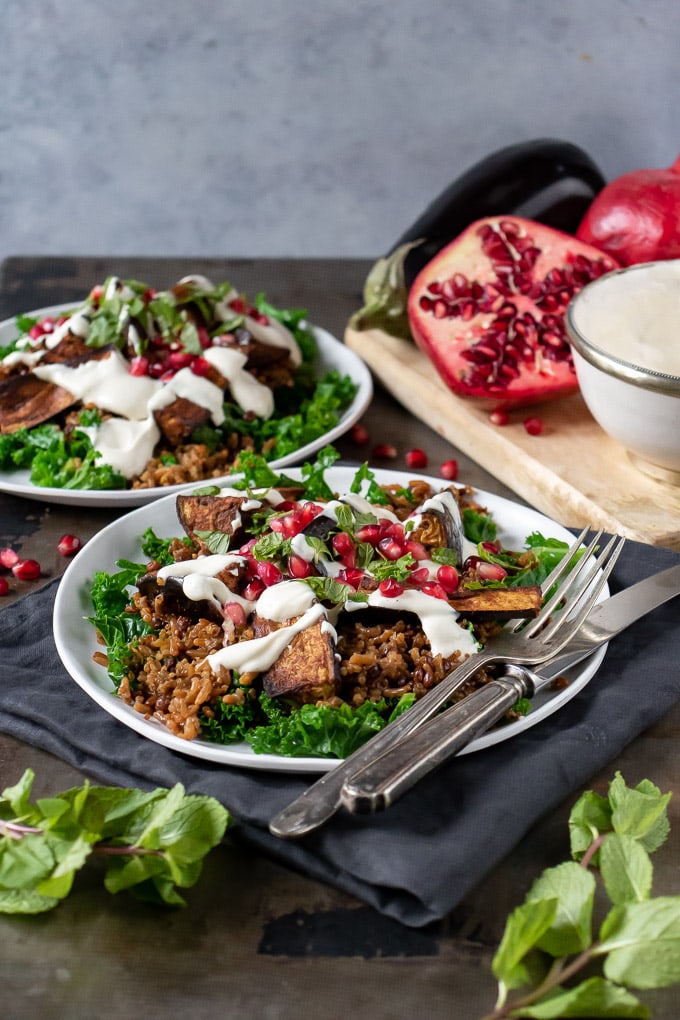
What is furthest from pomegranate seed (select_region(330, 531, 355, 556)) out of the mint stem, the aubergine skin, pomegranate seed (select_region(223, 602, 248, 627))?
the aubergine skin

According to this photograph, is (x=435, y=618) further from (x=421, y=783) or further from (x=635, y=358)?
(x=635, y=358)

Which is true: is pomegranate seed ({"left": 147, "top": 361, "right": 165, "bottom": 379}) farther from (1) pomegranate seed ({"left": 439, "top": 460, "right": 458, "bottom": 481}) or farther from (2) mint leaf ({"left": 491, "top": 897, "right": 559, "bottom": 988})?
(2) mint leaf ({"left": 491, "top": 897, "right": 559, "bottom": 988})

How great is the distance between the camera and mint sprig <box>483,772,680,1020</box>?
6.44 feet

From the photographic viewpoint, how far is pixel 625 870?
7.18 ft

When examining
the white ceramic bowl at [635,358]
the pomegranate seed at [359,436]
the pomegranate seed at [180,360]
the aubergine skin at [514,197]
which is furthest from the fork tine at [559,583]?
the aubergine skin at [514,197]

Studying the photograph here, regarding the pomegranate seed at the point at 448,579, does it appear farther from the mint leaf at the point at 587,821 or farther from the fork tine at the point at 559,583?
the mint leaf at the point at 587,821

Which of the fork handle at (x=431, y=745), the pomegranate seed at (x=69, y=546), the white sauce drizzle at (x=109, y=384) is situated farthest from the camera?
the white sauce drizzle at (x=109, y=384)

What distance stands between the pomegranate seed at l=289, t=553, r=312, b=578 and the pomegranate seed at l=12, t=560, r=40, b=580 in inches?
40.0

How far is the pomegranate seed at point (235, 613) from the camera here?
286 centimetres

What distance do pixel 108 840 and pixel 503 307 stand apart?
9.32ft

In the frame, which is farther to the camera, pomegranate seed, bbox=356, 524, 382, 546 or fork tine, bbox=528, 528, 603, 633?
→ pomegranate seed, bbox=356, 524, 382, 546

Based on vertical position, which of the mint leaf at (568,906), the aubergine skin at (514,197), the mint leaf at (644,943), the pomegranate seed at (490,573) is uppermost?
the aubergine skin at (514,197)

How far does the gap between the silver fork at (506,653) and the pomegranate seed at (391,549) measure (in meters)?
0.35

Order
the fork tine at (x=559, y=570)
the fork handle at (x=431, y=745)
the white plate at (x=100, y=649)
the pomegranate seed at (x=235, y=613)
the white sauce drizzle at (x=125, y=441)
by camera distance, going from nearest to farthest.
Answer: the fork handle at (x=431, y=745) < the white plate at (x=100, y=649) < the pomegranate seed at (x=235, y=613) < the fork tine at (x=559, y=570) < the white sauce drizzle at (x=125, y=441)
